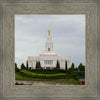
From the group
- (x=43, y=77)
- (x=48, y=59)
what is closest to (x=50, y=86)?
(x=43, y=77)

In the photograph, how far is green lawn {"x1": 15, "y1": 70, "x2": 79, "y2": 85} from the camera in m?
1.77

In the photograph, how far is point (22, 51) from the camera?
180 centimetres

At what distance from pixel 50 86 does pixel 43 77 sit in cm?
13

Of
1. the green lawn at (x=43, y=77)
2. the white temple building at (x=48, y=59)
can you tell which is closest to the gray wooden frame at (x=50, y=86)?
the green lawn at (x=43, y=77)

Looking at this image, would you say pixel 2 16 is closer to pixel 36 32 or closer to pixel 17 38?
pixel 17 38

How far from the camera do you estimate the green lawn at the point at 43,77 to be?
1.77m

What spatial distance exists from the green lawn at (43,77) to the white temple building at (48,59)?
0.27ft

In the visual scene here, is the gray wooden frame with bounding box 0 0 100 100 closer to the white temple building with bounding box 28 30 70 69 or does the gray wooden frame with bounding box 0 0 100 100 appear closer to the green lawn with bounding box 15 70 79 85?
the green lawn with bounding box 15 70 79 85

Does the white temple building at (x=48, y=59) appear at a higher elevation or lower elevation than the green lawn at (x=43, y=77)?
higher

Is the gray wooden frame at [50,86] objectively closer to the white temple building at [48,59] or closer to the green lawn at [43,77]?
the green lawn at [43,77]

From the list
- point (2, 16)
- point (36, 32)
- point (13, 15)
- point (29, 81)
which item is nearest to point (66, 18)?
point (36, 32)

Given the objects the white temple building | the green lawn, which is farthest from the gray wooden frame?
the white temple building

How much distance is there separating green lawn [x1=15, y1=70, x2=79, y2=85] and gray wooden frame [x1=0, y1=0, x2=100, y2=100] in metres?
0.07

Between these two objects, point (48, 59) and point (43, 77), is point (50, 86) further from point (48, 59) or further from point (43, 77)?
point (48, 59)
